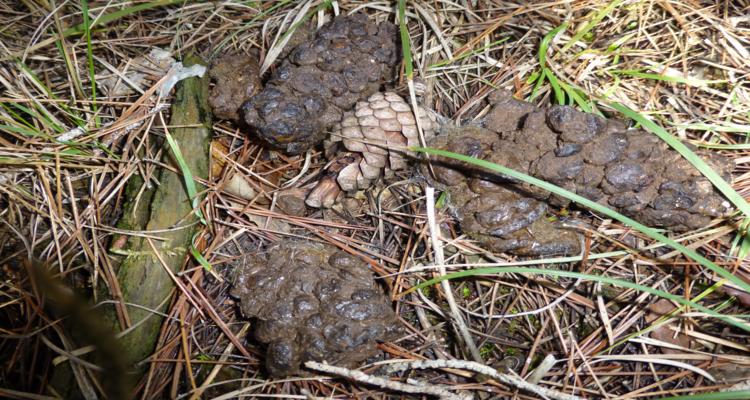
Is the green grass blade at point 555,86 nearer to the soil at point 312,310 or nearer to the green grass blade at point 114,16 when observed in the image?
the soil at point 312,310

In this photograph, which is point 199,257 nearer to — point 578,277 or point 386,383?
point 386,383

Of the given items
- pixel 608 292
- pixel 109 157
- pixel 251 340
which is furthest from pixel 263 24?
pixel 608 292

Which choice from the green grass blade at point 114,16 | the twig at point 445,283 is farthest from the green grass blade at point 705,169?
the green grass blade at point 114,16

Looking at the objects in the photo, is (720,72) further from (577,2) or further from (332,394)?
(332,394)

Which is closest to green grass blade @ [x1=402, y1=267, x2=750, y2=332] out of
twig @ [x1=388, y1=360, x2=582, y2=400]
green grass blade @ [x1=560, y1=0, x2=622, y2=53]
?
twig @ [x1=388, y1=360, x2=582, y2=400]

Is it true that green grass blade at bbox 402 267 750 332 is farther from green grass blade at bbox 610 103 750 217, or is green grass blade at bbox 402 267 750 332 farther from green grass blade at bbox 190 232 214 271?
green grass blade at bbox 190 232 214 271

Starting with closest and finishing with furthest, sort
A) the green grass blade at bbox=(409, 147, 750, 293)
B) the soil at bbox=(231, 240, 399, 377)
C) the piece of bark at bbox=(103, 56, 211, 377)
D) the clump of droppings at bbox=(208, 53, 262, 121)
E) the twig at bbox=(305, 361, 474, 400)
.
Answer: the green grass blade at bbox=(409, 147, 750, 293) < the twig at bbox=(305, 361, 474, 400) < the soil at bbox=(231, 240, 399, 377) < the piece of bark at bbox=(103, 56, 211, 377) < the clump of droppings at bbox=(208, 53, 262, 121)
